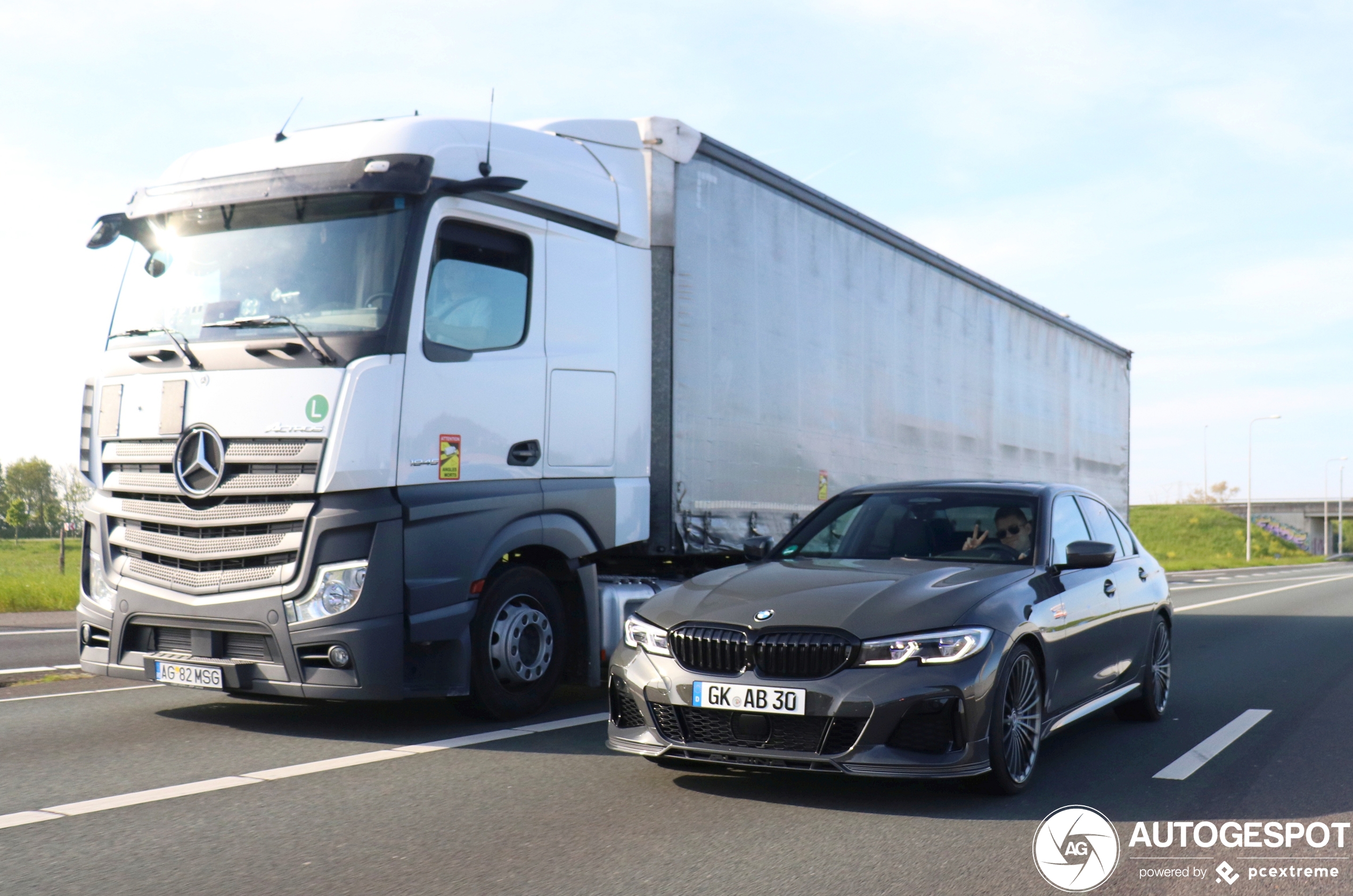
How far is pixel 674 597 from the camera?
582 cm

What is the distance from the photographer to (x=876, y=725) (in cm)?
492

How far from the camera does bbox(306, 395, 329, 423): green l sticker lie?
625 centimetres

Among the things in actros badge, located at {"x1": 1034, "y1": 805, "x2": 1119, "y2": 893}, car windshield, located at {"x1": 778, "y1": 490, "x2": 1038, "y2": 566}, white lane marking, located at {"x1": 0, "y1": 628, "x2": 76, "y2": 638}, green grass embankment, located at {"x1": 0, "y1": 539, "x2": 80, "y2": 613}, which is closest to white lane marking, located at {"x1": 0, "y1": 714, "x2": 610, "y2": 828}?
car windshield, located at {"x1": 778, "y1": 490, "x2": 1038, "y2": 566}

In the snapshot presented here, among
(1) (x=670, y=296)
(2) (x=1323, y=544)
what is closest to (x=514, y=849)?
(1) (x=670, y=296)

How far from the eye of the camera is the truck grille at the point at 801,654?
505cm

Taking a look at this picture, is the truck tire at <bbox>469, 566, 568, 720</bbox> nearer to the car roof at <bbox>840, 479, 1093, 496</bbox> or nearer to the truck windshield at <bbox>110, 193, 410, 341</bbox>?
the truck windshield at <bbox>110, 193, 410, 341</bbox>

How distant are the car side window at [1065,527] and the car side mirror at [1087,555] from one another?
0.33ft

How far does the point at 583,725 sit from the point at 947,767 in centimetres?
275

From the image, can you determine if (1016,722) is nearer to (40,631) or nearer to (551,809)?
(551,809)

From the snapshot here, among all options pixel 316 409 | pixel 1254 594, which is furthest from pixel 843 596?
pixel 1254 594

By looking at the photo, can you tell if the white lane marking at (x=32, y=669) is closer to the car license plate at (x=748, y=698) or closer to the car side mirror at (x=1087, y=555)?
the car license plate at (x=748, y=698)

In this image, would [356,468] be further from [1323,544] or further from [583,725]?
[1323,544]

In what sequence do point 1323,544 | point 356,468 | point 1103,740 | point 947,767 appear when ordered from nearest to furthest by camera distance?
point 947,767 < point 356,468 < point 1103,740 < point 1323,544

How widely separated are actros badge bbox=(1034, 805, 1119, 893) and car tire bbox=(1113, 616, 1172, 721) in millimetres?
2442
